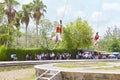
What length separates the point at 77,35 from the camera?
68188 mm

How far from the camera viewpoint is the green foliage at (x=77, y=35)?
218 ft

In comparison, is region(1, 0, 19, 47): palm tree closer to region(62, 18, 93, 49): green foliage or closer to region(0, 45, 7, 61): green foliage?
region(62, 18, 93, 49): green foliage

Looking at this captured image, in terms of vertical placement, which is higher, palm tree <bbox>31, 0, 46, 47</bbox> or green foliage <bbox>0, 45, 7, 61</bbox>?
palm tree <bbox>31, 0, 46, 47</bbox>

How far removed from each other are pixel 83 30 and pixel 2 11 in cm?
1442

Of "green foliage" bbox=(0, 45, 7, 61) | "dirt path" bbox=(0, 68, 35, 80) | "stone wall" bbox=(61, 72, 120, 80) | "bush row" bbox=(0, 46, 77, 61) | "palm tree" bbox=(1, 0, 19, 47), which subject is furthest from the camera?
"palm tree" bbox=(1, 0, 19, 47)

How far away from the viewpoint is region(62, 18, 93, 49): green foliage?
66.3 meters

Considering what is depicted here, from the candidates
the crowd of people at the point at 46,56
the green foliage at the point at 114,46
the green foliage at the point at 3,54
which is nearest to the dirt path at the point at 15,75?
the green foliage at the point at 3,54

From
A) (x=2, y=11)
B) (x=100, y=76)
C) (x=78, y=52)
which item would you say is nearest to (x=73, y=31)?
(x=78, y=52)

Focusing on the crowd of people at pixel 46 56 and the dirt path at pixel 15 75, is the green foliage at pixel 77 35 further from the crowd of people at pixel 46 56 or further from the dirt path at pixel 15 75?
the dirt path at pixel 15 75

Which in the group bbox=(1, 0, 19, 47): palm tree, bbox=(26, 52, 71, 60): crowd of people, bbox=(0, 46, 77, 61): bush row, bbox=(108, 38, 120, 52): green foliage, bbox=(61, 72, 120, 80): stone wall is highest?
bbox=(1, 0, 19, 47): palm tree

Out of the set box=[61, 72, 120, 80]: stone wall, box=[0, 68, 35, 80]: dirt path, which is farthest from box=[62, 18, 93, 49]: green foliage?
box=[61, 72, 120, 80]: stone wall

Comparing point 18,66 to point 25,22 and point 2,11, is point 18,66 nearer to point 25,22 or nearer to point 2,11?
point 2,11

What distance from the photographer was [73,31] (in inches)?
2692

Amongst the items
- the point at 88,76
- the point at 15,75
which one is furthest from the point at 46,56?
the point at 88,76
